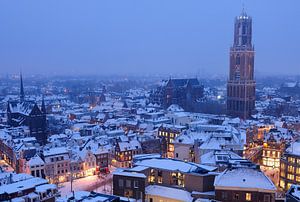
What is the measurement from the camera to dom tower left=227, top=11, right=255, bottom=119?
120000 millimetres

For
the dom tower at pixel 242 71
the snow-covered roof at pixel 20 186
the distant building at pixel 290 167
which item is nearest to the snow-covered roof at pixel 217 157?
the distant building at pixel 290 167

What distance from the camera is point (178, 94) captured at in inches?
5945

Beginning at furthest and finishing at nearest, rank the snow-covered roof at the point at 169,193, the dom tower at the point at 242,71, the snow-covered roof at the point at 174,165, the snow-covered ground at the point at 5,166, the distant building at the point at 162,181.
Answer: the dom tower at the point at 242,71, the snow-covered ground at the point at 5,166, the snow-covered roof at the point at 174,165, the distant building at the point at 162,181, the snow-covered roof at the point at 169,193

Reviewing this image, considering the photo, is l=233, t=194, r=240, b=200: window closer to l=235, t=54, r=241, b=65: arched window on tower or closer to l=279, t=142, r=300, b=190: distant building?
l=279, t=142, r=300, b=190: distant building

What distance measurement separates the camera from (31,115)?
9388 centimetres

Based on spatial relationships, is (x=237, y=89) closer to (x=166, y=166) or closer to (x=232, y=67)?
(x=232, y=67)

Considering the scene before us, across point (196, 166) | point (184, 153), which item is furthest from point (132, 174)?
point (184, 153)

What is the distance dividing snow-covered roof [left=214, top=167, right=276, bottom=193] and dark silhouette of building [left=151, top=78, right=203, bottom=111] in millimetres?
106354

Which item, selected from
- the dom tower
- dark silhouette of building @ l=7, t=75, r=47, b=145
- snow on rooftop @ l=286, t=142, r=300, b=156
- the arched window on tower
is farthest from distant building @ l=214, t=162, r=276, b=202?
the arched window on tower

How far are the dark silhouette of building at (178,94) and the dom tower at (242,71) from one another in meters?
29.1

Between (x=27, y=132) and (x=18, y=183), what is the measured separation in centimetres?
4809

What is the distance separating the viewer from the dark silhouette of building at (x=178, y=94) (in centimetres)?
14975

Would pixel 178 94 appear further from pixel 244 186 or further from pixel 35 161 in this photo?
pixel 244 186

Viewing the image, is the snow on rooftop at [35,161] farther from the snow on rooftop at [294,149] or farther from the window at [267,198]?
the snow on rooftop at [294,149]
